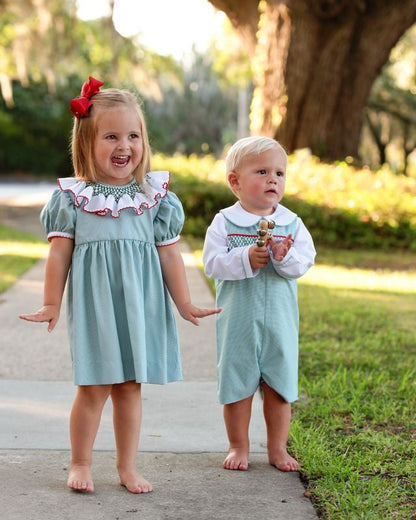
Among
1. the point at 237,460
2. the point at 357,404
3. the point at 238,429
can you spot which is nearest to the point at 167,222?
the point at 238,429

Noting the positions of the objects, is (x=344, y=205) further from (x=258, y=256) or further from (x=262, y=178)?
(x=258, y=256)

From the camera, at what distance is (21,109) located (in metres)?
33.8

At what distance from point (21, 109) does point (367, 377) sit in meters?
31.1

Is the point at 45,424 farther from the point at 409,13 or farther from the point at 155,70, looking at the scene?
the point at 155,70

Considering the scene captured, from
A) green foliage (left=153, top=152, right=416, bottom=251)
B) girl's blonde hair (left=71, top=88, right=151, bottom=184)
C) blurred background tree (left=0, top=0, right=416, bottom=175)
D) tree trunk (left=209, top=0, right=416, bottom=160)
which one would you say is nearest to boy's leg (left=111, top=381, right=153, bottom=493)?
girl's blonde hair (left=71, top=88, right=151, bottom=184)

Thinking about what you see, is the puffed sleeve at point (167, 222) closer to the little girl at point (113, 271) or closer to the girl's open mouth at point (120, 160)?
the little girl at point (113, 271)

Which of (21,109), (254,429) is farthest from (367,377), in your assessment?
(21,109)

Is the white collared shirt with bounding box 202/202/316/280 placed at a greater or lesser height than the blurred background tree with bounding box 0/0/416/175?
lesser

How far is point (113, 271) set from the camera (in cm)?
309

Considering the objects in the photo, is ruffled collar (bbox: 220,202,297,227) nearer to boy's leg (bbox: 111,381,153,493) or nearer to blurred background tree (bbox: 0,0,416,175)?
boy's leg (bbox: 111,381,153,493)

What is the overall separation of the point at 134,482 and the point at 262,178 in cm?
126

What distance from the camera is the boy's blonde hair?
10.8 feet

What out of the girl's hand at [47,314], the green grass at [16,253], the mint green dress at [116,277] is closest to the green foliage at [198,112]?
the green grass at [16,253]

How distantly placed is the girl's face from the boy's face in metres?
0.44
